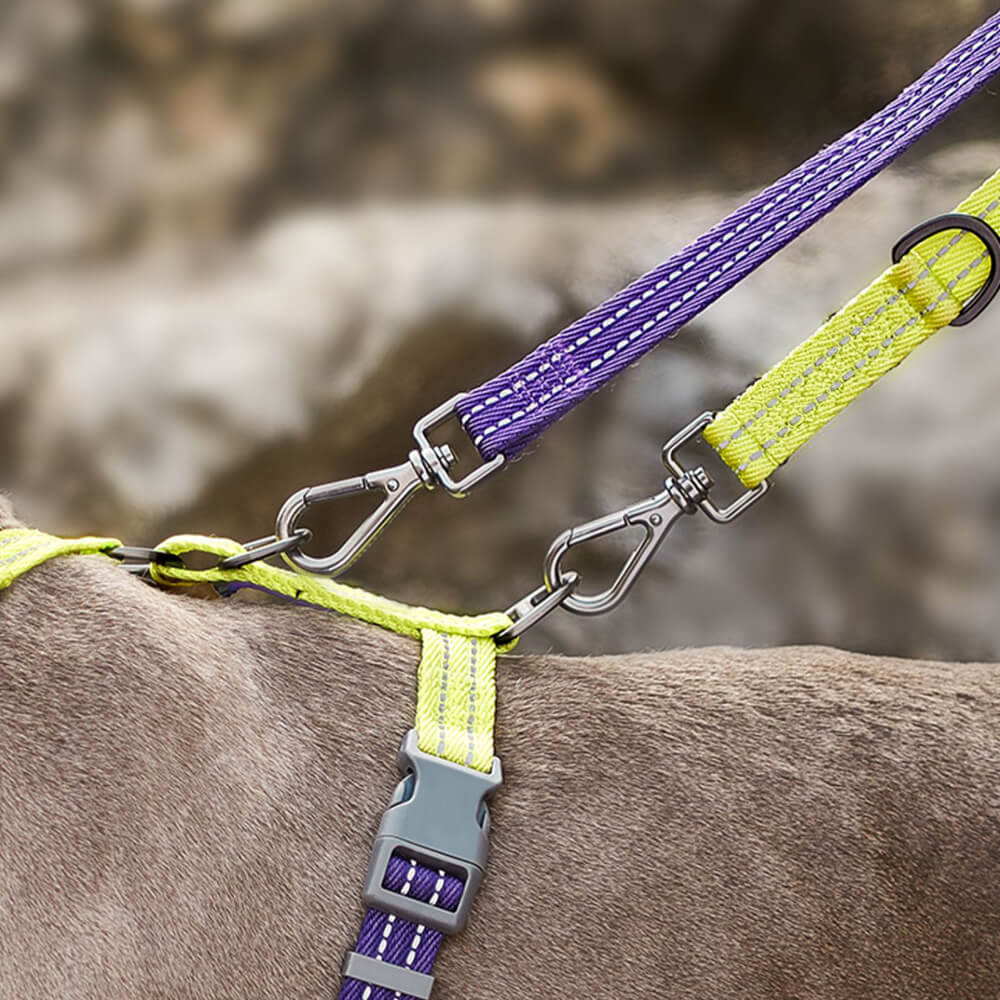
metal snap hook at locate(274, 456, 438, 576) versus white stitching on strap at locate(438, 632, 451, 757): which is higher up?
metal snap hook at locate(274, 456, 438, 576)

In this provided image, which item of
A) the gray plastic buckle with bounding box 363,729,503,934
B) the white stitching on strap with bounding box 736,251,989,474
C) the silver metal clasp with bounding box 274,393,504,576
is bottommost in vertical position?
the gray plastic buckle with bounding box 363,729,503,934

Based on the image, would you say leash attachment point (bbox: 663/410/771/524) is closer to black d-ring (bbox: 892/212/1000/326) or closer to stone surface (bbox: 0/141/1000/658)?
black d-ring (bbox: 892/212/1000/326)

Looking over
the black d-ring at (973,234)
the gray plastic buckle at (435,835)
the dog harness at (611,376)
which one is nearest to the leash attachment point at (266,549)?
the dog harness at (611,376)

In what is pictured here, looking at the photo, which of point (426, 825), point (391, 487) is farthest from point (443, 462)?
point (426, 825)

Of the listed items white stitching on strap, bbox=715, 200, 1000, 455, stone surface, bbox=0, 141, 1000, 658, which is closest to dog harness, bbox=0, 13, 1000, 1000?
white stitching on strap, bbox=715, 200, 1000, 455

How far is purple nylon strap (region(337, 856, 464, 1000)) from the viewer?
0.41 m

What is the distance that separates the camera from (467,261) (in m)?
0.96

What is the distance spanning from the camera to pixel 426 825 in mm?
408

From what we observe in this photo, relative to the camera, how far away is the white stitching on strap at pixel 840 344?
1.55ft

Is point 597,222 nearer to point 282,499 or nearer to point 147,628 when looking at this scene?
point 282,499

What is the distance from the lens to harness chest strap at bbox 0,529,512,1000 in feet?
1.33

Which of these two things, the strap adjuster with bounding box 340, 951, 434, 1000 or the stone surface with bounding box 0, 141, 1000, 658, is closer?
the strap adjuster with bounding box 340, 951, 434, 1000

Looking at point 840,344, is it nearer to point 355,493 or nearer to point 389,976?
point 355,493

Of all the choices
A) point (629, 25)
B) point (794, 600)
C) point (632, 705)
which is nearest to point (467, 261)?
point (629, 25)
